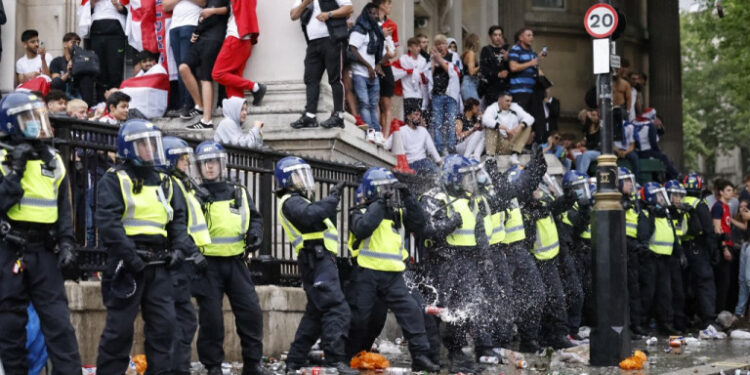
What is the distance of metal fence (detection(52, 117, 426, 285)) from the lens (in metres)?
11.4

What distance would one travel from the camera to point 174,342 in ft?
→ 33.0

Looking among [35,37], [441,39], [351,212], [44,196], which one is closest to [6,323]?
[44,196]

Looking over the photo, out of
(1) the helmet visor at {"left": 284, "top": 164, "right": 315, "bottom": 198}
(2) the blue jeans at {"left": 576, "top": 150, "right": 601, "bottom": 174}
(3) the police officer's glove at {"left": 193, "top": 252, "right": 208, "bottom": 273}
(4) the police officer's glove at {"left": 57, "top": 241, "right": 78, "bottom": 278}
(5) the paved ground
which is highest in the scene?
(2) the blue jeans at {"left": 576, "top": 150, "right": 601, "bottom": 174}

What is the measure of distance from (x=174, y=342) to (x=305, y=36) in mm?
7609

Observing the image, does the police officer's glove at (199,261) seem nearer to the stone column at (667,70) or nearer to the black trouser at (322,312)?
the black trouser at (322,312)

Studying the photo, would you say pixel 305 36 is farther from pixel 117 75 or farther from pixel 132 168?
pixel 132 168

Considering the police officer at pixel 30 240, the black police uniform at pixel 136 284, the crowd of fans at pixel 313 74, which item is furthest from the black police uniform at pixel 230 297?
the crowd of fans at pixel 313 74

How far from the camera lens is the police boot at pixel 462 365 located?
12.6m

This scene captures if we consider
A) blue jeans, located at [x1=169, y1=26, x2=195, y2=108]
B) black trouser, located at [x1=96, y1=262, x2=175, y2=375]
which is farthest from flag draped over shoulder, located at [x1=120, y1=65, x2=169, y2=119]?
black trouser, located at [x1=96, y1=262, x2=175, y2=375]

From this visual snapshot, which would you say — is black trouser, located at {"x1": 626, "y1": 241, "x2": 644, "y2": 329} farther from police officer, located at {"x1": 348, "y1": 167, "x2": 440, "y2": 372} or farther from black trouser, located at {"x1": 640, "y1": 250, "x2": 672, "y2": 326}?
police officer, located at {"x1": 348, "y1": 167, "x2": 440, "y2": 372}

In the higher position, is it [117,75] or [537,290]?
[117,75]

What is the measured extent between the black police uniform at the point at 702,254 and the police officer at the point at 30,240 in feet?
40.2

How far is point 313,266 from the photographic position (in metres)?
12.1

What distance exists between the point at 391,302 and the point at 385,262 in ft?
1.20
